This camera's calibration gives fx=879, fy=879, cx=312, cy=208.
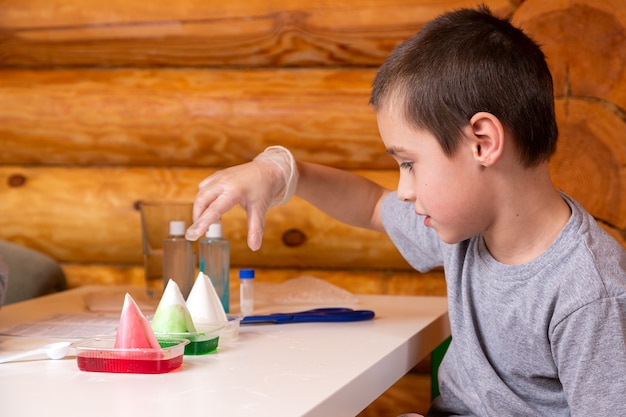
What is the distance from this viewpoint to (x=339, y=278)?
2.25m

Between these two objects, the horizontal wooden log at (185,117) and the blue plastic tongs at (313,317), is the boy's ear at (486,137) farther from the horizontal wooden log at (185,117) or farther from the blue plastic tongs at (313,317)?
the horizontal wooden log at (185,117)

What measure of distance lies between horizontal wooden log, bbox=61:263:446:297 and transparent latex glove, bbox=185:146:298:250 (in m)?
0.74

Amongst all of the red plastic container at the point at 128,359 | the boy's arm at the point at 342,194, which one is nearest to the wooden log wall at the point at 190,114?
the boy's arm at the point at 342,194

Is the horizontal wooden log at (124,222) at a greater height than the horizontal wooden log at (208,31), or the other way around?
the horizontal wooden log at (208,31)

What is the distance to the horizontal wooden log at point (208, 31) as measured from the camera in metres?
2.15

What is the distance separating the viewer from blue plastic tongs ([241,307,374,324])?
1.46 metres

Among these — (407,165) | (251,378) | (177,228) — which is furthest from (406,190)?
(177,228)

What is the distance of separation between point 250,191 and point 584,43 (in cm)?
101

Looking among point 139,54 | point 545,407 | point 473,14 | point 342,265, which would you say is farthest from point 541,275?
point 139,54

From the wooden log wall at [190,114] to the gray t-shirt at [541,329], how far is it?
2.54 ft

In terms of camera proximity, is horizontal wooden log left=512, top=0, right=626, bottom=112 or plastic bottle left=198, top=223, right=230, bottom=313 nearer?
plastic bottle left=198, top=223, right=230, bottom=313

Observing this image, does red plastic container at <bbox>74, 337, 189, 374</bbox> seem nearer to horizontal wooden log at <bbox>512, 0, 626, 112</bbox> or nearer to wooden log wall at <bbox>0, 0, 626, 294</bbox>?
wooden log wall at <bbox>0, 0, 626, 294</bbox>

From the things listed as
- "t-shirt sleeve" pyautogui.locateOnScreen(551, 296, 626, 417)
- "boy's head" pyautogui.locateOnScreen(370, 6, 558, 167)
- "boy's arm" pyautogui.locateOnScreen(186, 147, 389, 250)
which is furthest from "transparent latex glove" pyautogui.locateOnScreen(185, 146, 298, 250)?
"t-shirt sleeve" pyautogui.locateOnScreen(551, 296, 626, 417)

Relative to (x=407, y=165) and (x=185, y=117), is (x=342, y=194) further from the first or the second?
(x=185, y=117)
